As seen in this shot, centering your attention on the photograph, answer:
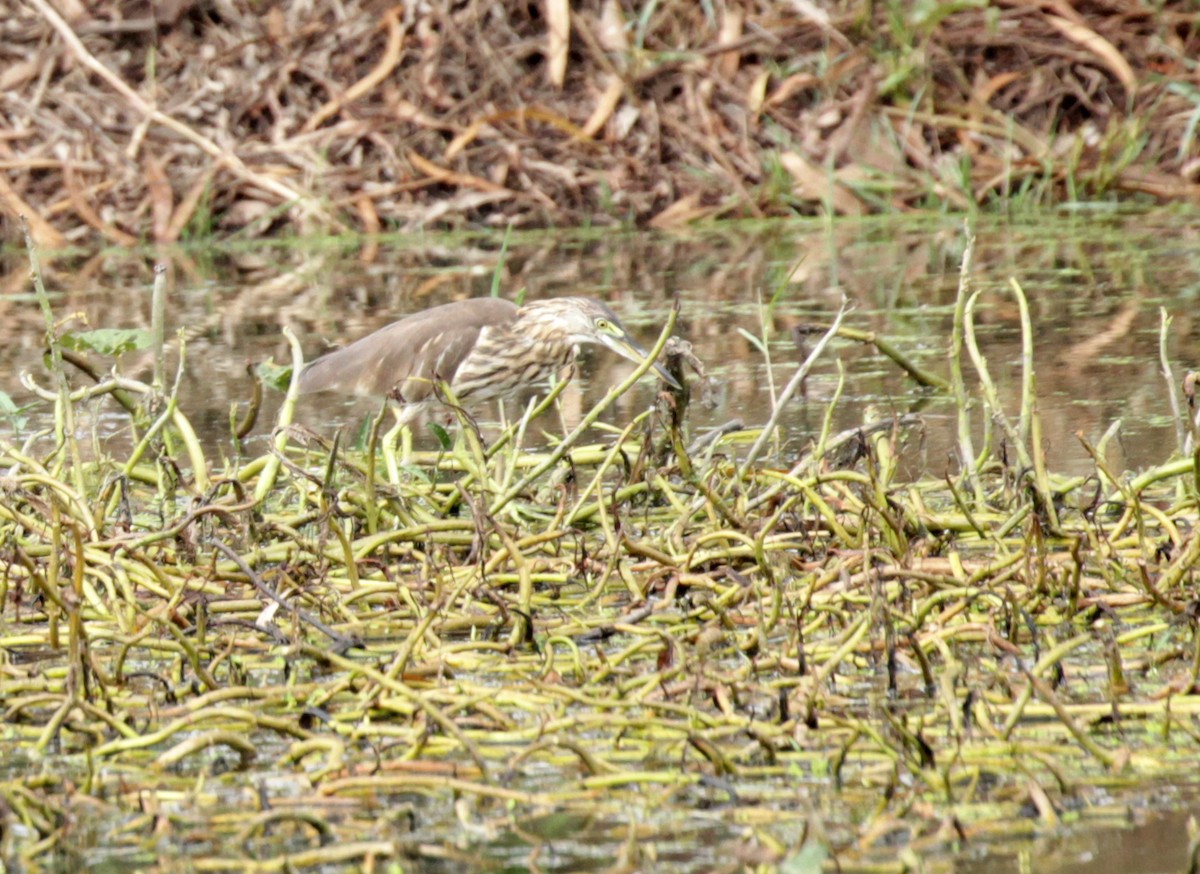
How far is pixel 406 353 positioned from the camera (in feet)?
22.6

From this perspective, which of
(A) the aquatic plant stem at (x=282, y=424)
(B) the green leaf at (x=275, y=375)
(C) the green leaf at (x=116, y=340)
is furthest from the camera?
Result: (B) the green leaf at (x=275, y=375)

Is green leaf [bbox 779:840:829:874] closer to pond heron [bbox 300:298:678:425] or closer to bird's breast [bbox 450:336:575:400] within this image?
pond heron [bbox 300:298:678:425]

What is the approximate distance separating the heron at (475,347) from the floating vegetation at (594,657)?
4.54ft

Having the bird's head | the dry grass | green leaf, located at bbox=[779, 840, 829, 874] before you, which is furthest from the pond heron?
the dry grass

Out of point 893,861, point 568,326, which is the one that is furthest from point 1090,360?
point 893,861

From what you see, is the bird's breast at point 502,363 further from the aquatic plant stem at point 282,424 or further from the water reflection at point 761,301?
the aquatic plant stem at point 282,424

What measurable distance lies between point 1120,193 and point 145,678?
9.56 m

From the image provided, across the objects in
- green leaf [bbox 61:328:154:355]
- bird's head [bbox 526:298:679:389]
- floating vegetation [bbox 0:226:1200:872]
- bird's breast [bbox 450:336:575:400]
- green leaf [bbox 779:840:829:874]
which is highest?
green leaf [bbox 61:328:154:355]

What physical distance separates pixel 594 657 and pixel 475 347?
3156 mm

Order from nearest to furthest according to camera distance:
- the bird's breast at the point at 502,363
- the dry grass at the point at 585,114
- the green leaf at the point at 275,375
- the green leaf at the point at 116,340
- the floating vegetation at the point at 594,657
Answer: the floating vegetation at the point at 594,657 → the green leaf at the point at 116,340 → the green leaf at the point at 275,375 → the bird's breast at the point at 502,363 → the dry grass at the point at 585,114

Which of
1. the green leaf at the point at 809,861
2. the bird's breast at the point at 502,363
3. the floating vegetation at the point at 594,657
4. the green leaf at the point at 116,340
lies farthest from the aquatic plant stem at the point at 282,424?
the green leaf at the point at 809,861

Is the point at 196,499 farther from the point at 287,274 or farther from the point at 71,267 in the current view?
the point at 71,267

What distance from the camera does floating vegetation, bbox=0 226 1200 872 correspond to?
2957mm

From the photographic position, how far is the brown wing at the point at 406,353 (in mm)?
6863
